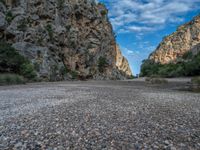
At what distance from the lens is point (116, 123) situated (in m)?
6.65

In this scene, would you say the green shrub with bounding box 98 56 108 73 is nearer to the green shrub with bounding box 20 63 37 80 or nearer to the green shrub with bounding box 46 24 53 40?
the green shrub with bounding box 46 24 53 40

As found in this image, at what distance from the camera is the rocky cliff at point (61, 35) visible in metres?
45.0

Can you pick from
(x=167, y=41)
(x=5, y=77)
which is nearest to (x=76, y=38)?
(x=5, y=77)

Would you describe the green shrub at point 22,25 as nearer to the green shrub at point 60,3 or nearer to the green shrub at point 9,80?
the green shrub at point 60,3

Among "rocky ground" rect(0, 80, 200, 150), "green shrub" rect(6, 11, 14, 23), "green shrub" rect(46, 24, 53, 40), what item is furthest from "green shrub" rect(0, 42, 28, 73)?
"rocky ground" rect(0, 80, 200, 150)

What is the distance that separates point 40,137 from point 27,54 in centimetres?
4069

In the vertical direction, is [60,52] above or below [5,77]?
above

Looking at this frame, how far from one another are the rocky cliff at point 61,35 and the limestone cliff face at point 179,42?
7328 centimetres

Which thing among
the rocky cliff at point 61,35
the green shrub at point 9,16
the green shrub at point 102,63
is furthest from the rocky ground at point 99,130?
the green shrub at point 102,63

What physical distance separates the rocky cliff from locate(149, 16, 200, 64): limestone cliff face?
73.3 m

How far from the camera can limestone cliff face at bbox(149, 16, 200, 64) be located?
137000 millimetres

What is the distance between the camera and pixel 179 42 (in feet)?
469

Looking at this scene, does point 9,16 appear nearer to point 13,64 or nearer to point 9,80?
point 13,64

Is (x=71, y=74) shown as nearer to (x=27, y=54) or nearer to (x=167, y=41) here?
(x=27, y=54)
